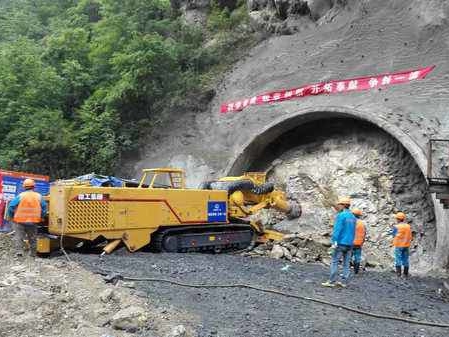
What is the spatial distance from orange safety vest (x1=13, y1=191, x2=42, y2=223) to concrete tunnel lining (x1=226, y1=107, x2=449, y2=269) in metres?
7.79

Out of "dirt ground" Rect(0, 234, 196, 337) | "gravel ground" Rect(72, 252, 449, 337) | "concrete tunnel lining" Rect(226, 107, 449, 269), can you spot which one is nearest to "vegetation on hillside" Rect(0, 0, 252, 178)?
"concrete tunnel lining" Rect(226, 107, 449, 269)

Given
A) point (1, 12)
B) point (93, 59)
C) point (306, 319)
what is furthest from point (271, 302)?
point (1, 12)

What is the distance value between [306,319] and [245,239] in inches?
229

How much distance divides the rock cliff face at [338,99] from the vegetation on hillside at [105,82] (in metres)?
1.19

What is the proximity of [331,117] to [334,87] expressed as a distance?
99cm

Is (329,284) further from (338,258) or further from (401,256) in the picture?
(401,256)

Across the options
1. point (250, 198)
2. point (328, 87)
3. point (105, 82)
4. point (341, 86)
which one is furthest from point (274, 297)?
point (105, 82)

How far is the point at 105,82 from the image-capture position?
21500 mm

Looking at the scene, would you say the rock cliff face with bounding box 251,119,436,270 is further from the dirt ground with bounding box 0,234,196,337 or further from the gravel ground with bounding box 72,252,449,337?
the dirt ground with bounding box 0,234,196,337

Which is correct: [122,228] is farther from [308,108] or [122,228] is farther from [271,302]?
[308,108]

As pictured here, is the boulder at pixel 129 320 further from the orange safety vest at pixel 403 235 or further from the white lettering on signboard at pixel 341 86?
the white lettering on signboard at pixel 341 86

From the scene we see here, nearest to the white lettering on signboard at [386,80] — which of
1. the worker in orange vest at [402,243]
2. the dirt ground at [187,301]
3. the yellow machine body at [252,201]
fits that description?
the yellow machine body at [252,201]

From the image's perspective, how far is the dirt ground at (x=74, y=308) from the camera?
510cm

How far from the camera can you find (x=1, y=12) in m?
40.8
